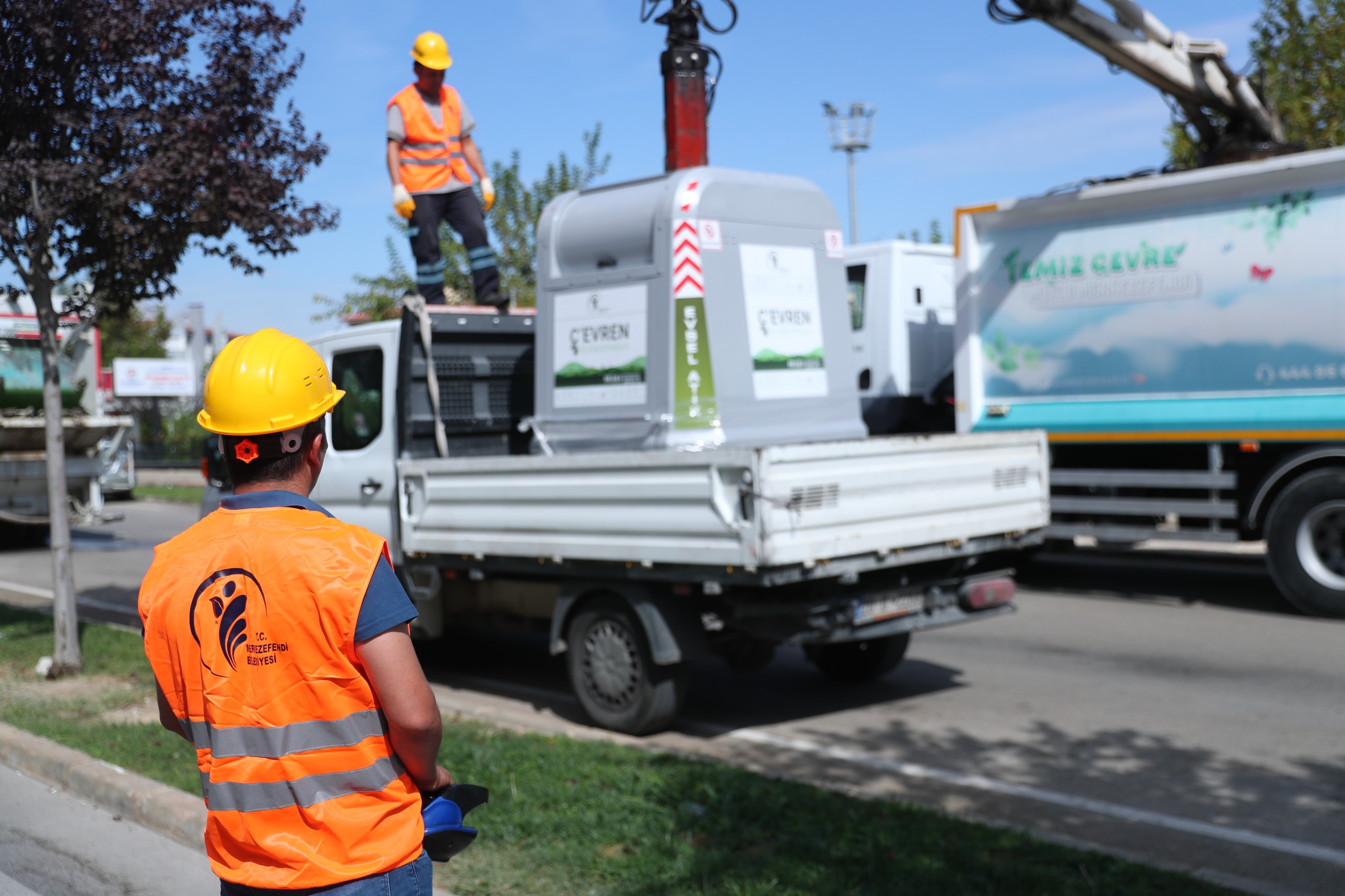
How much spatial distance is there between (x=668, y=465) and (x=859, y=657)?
7.73ft

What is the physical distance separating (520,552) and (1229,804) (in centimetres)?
368

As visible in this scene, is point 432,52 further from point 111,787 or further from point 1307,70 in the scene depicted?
point 1307,70

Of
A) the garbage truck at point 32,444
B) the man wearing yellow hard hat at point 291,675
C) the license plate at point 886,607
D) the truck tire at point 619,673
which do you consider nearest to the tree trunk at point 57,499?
the truck tire at point 619,673

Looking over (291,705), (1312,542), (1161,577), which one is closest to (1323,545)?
(1312,542)

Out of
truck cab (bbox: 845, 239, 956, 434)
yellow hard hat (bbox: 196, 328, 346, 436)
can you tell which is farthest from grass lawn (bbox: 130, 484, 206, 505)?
yellow hard hat (bbox: 196, 328, 346, 436)

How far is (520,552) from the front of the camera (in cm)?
700

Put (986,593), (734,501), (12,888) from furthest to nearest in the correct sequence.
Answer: (986,593), (734,501), (12,888)

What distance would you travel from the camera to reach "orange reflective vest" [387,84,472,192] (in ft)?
28.2

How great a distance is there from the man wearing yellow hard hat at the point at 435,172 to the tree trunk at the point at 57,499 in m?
2.30

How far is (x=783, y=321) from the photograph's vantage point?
25.1 feet

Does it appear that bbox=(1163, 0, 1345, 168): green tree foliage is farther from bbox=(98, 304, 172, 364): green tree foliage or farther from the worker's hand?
bbox=(98, 304, 172, 364): green tree foliage

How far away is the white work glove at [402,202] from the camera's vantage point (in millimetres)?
8555

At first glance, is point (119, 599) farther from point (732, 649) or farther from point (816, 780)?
point (816, 780)

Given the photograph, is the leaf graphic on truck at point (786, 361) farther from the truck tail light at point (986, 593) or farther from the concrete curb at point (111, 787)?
the concrete curb at point (111, 787)
